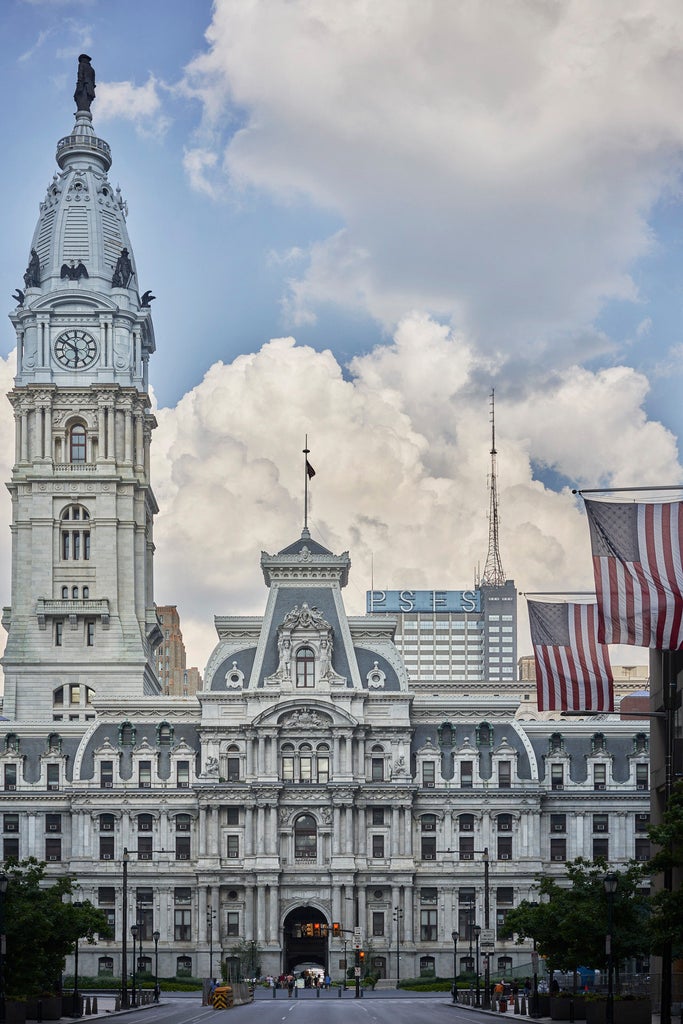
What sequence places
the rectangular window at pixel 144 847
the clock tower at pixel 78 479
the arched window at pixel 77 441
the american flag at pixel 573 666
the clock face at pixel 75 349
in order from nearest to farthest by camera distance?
the american flag at pixel 573 666, the rectangular window at pixel 144 847, the clock tower at pixel 78 479, the arched window at pixel 77 441, the clock face at pixel 75 349

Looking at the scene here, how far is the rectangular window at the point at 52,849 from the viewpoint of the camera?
166625 mm

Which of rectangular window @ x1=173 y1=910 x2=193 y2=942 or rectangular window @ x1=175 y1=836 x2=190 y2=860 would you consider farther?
rectangular window @ x1=175 y1=836 x2=190 y2=860

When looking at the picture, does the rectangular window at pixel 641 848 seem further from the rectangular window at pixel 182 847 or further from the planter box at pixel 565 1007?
the planter box at pixel 565 1007

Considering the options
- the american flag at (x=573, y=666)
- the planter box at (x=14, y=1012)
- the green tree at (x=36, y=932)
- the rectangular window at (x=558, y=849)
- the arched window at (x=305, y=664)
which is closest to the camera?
the american flag at (x=573, y=666)

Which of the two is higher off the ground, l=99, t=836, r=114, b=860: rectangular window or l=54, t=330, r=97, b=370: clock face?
l=54, t=330, r=97, b=370: clock face

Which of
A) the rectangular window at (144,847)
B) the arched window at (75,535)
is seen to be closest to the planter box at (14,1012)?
the rectangular window at (144,847)

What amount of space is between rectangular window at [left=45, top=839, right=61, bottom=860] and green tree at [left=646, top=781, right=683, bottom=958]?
10037 cm

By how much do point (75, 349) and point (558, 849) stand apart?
69.9 meters

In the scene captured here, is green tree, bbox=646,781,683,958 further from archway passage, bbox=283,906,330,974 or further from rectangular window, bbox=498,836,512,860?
archway passage, bbox=283,906,330,974

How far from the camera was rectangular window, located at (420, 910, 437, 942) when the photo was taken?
163250 millimetres

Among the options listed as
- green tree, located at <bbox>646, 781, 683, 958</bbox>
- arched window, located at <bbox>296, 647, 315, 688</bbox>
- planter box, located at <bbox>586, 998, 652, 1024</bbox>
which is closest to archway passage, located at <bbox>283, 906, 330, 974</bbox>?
arched window, located at <bbox>296, 647, 315, 688</bbox>

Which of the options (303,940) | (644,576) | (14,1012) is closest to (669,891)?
(644,576)

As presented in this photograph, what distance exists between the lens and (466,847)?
165375mm

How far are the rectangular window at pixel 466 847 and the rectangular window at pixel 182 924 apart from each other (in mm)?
23978
